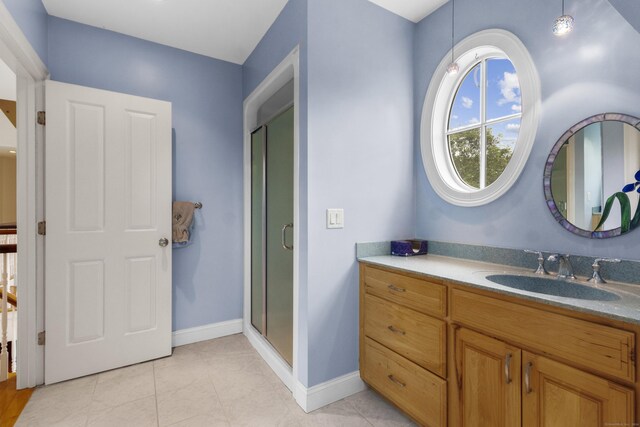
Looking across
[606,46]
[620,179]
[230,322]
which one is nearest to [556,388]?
[620,179]

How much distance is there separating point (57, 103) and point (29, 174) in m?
0.53

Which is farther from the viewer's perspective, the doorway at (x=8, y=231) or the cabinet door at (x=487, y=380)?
the doorway at (x=8, y=231)

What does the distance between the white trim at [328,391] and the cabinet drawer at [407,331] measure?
34 cm

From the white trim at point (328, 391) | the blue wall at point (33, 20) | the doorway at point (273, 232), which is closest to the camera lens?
the blue wall at point (33, 20)

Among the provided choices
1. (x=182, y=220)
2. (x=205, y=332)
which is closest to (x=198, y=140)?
(x=182, y=220)

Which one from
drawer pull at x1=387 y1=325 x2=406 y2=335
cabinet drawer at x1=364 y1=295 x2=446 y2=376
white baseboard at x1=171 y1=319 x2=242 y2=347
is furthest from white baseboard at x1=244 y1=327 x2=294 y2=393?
drawer pull at x1=387 y1=325 x2=406 y2=335

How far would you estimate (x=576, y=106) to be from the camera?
58.4 inches

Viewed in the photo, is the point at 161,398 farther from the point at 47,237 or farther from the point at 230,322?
the point at 47,237

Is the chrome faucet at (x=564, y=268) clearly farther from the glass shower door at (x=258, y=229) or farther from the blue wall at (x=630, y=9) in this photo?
the glass shower door at (x=258, y=229)

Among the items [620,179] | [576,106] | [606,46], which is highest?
[606,46]

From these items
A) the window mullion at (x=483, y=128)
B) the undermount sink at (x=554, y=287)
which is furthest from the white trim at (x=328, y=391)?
the window mullion at (x=483, y=128)

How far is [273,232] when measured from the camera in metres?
2.46

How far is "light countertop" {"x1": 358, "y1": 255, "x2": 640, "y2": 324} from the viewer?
0.96m

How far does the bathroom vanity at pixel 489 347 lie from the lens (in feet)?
3.14
